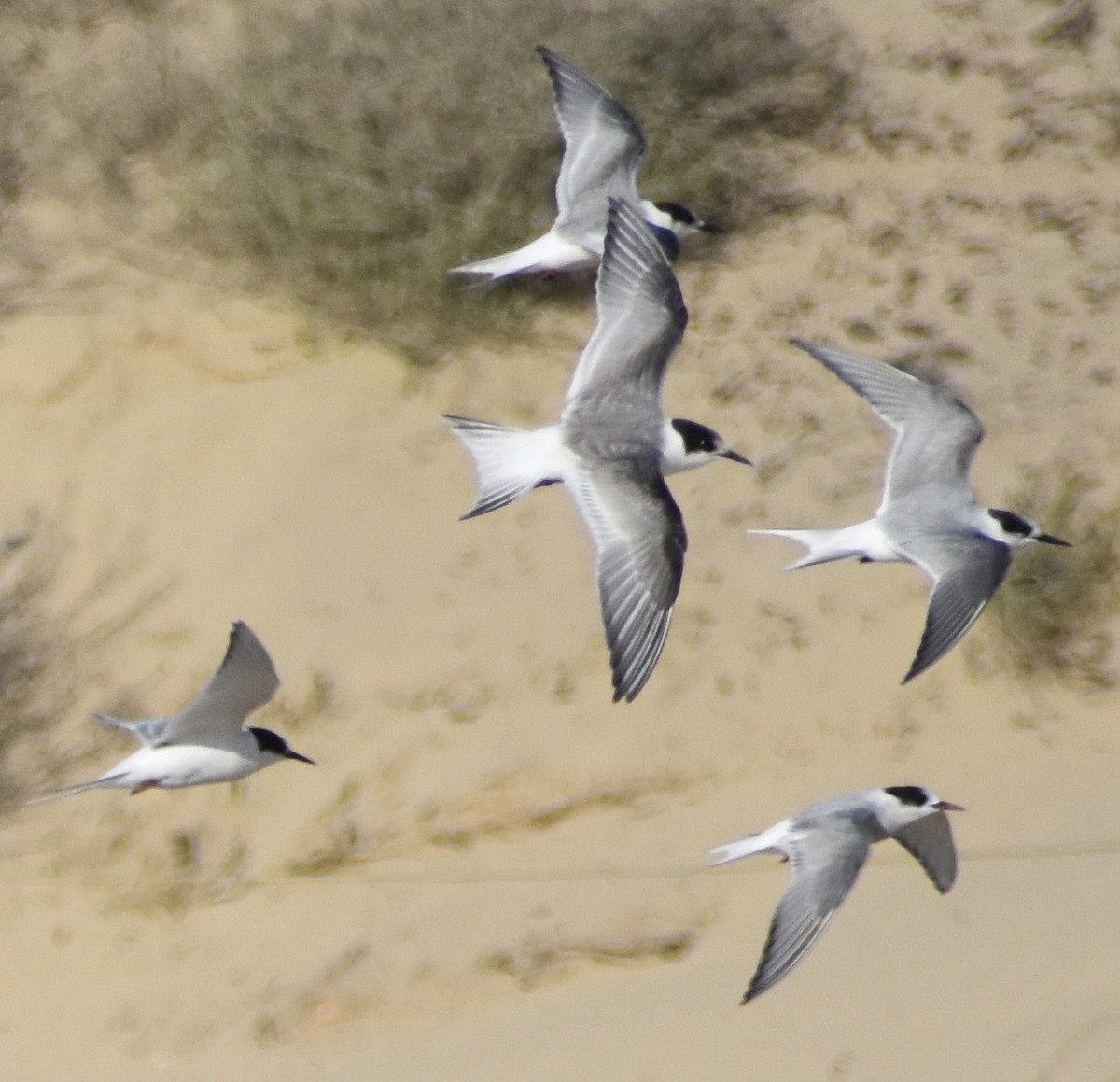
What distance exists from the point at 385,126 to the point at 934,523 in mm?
3178

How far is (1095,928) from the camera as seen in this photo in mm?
7855

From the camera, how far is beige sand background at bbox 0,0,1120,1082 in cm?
788

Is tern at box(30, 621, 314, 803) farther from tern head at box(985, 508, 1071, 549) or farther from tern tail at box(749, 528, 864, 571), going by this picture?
tern head at box(985, 508, 1071, 549)

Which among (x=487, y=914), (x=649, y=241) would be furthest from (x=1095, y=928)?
(x=649, y=241)

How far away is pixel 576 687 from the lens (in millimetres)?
8680

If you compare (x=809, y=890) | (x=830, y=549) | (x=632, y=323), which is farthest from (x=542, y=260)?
(x=809, y=890)

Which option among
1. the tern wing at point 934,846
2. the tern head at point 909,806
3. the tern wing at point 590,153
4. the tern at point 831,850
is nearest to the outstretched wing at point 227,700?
the tern at point 831,850

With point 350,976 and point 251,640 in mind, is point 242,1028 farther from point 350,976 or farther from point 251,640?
point 251,640

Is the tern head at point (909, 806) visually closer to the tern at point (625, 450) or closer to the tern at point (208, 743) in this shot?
the tern at point (625, 450)

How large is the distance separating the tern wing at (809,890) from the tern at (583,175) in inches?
92.7

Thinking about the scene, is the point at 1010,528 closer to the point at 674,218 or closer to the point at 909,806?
the point at 909,806

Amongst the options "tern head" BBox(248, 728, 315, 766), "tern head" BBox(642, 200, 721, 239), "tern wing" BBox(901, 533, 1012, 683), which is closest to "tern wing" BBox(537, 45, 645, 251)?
"tern head" BBox(642, 200, 721, 239)

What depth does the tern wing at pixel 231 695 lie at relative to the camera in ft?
22.2

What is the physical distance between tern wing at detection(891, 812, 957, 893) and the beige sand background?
43cm
